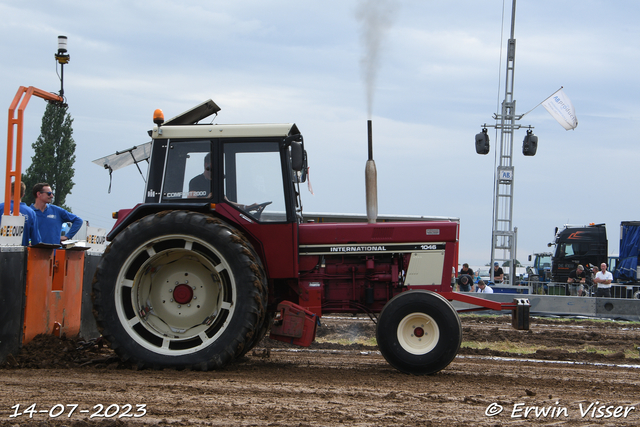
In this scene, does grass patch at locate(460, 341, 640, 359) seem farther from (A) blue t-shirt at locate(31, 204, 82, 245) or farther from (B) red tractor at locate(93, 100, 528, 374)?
(A) blue t-shirt at locate(31, 204, 82, 245)

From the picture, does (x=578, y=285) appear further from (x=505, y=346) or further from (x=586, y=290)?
(x=505, y=346)

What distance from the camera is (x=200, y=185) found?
20.2 ft

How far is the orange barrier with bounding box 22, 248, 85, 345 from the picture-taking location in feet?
19.7

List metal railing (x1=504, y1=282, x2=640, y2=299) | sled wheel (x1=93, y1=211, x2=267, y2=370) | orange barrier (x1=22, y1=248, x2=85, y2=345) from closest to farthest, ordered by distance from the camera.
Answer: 1. sled wheel (x1=93, y1=211, x2=267, y2=370)
2. orange barrier (x1=22, y1=248, x2=85, y2=345)
3. metal railing (x1=504, y1=282, x2=640, y2=299)

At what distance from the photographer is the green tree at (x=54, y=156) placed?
39719 mm

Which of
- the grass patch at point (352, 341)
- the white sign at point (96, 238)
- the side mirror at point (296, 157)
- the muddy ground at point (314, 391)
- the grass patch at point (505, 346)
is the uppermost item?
the side mirror at point (296, 157)

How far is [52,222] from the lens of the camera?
7211 millimetres

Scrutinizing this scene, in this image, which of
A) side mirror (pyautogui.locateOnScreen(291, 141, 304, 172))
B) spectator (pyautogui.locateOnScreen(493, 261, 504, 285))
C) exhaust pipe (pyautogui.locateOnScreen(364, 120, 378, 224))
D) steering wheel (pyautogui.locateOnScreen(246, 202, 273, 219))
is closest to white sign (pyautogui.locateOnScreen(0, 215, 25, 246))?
steering wheel (pyautogui.locateOnScreen(246, 202, 273, 219))

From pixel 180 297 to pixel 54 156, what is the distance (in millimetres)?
37581

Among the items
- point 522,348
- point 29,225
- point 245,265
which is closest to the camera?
point 245,265

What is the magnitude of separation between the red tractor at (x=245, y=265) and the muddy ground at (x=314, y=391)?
0.34 metres

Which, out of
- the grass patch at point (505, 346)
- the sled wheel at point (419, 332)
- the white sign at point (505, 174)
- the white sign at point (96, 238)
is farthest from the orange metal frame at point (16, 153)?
the white sign at point (505, 174)

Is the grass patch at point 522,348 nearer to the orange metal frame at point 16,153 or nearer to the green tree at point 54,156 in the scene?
the orange metal frame at point 16,153

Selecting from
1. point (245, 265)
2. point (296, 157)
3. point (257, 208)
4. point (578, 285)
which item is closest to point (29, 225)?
point (257, 208)
